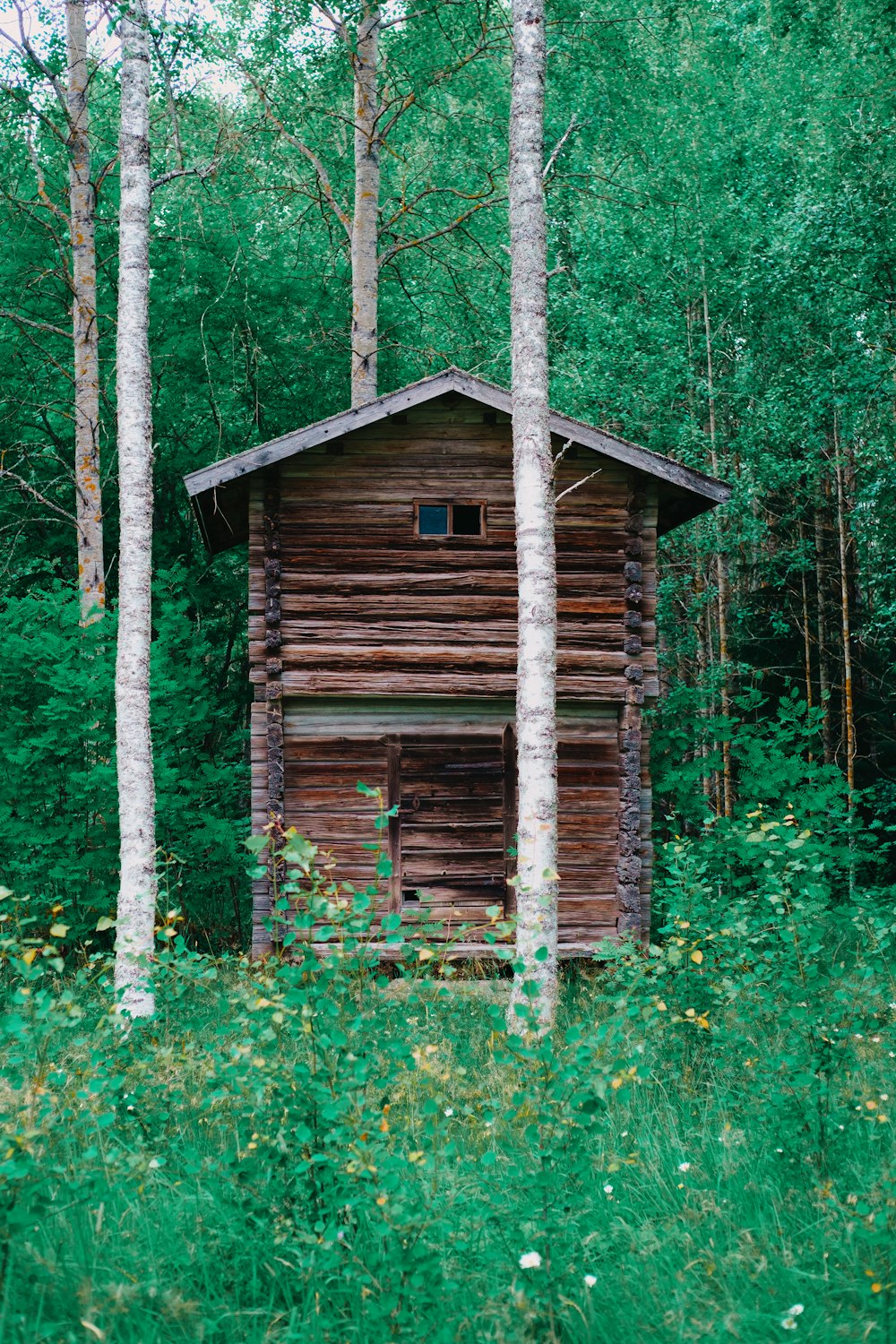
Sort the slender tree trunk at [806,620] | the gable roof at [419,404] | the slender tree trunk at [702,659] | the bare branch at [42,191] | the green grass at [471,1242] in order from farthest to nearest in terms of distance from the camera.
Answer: the slender tree trunk at [702,659], the slender tree trunk at [806,620], the bare branch at [42,191], the gable roof at [419,404], the green grass at [471,1242]

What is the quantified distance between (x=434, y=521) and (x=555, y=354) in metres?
13.6

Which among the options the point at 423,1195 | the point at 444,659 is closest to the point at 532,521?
the point at 444,659

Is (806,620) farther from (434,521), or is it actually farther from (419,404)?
(419,404)

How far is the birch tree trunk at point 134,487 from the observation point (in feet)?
29.3

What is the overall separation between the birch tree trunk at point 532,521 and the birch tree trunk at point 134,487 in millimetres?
3034

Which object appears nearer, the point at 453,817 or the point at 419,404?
the point at 419,404

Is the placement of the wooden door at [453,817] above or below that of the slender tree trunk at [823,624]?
below

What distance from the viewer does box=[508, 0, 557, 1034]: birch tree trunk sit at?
808cm

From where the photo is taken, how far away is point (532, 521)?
8484mm

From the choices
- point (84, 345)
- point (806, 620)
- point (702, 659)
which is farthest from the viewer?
point (702, 659)

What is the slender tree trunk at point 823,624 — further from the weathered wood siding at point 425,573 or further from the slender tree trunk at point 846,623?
the weathered wood siding at point 425,573

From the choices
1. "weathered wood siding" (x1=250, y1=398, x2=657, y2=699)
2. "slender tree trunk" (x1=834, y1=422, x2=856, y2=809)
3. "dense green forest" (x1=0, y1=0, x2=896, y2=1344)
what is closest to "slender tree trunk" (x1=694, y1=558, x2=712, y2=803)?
"dense green forest" (x1=0, y1=0, x2=896, y2=1344)

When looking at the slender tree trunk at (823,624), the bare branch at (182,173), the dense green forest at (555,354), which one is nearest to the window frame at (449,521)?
the dense green forest at (555,354)

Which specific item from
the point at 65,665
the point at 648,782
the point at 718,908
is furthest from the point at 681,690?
the point at 65,665
